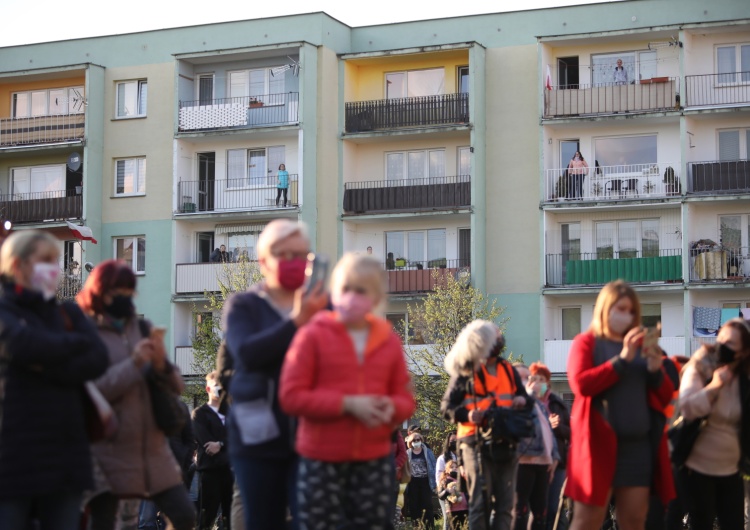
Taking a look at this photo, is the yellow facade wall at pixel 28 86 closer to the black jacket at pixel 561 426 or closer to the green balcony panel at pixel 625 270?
the green balcony panel at pixel 625 270

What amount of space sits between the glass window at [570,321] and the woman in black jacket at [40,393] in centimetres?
4186

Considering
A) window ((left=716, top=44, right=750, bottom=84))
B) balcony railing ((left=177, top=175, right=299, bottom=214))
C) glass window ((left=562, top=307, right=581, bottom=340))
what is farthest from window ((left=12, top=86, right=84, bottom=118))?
window ((left=716, top=44, right=750, bottom=84))

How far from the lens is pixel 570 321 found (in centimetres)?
4884

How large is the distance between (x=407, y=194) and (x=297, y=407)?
141 feet

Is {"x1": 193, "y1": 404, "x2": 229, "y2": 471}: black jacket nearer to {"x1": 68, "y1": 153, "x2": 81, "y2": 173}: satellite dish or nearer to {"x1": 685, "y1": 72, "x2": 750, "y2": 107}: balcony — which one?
{"x1": 685, "y1": 72, "x2": 750, "y2": 107}: balcony

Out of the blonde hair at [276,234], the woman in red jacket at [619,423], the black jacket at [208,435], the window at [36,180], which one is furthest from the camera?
the window at [36,180]

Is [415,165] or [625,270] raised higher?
[415,165]

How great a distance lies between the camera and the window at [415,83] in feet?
167

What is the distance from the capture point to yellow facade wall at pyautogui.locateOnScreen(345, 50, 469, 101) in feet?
166

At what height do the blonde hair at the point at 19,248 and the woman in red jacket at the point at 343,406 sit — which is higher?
the blonde hair at the point at 19,248

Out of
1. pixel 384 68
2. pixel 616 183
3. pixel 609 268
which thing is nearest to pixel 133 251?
pixel 384 68

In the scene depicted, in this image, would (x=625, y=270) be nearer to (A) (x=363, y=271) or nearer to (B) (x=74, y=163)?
(B) (x=74, y=163)

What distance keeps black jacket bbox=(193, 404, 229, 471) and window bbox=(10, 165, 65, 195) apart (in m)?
40.2

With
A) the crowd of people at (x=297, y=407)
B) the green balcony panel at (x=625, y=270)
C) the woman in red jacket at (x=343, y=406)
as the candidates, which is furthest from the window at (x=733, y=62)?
the woman in red jacket at (x=343, y=406)
